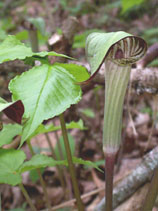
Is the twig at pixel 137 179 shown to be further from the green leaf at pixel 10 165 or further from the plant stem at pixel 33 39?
the plant stem at pixel 33 39

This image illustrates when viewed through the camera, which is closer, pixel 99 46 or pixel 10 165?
pixel 99 46

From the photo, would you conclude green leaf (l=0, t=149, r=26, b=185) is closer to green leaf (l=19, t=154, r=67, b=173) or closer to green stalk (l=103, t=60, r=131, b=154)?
green leaf (l=19, t=154, r=67, b=173)

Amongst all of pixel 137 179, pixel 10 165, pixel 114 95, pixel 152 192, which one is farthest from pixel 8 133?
pixel 137 179

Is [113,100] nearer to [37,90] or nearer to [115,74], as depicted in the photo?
[115,74]

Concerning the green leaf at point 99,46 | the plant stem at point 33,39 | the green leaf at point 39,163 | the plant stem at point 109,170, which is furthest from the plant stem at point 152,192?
the plant stem at point 33,39

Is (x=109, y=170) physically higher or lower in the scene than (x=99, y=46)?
lower

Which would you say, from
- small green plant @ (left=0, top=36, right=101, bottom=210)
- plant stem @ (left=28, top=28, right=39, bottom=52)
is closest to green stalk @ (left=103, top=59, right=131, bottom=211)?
small green plant @ (left=0, top=36, right=101, bottom=210)

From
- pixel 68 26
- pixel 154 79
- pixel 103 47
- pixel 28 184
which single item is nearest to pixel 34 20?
pixel 68 26
